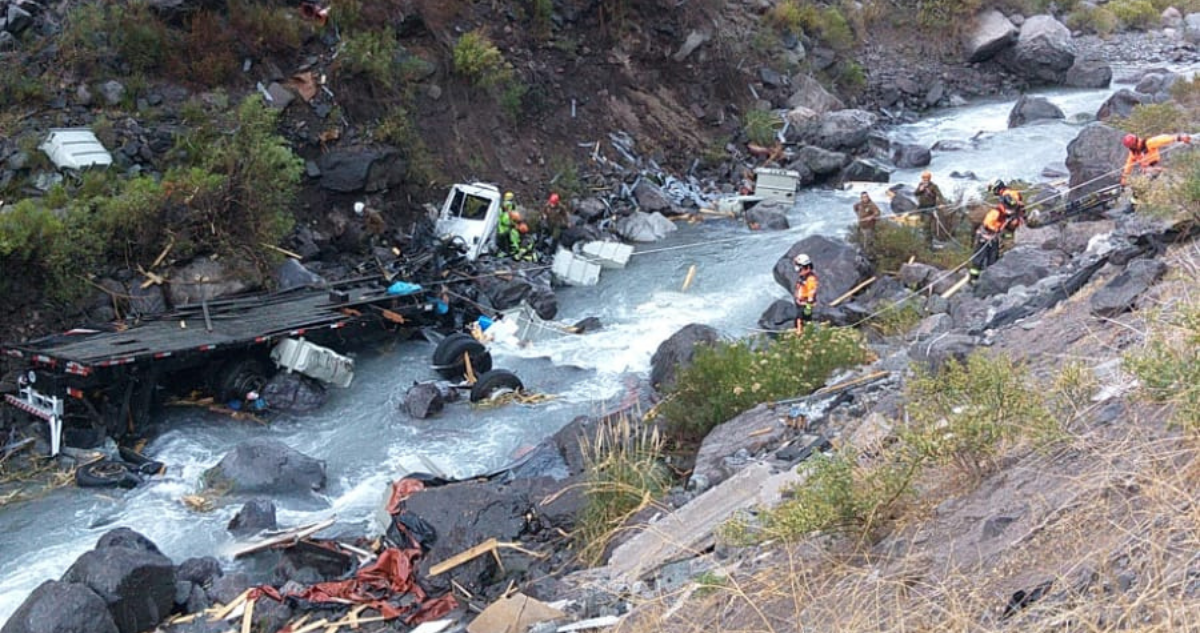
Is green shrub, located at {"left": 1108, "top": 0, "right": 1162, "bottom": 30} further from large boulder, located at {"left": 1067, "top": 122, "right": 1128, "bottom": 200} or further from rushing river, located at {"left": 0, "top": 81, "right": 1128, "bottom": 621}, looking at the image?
large boulder, located at {"left": 1067, "top": 122, "right": 1128, "bottom": 200}

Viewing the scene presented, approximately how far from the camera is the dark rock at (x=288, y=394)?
13.9 metres

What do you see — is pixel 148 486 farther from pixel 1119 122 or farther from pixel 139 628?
pixel 1119 122

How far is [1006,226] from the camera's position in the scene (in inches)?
634

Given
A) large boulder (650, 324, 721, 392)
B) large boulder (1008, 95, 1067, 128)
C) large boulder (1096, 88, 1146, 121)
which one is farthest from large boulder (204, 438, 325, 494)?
large boulder (1008, 95, 1067, 128)

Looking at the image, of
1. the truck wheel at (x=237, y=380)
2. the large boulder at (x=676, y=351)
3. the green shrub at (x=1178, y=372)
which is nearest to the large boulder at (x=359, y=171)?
the truck wheel at (x=237, y=380)

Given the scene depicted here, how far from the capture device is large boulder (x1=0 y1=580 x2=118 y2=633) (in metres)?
8.58

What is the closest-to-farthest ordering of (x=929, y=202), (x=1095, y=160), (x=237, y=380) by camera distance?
(x=237, y=380) < (x=1095, y=160) < (x=929, y=202)

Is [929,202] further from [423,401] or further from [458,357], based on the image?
[423,401]

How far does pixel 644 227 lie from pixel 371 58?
5.70 metres

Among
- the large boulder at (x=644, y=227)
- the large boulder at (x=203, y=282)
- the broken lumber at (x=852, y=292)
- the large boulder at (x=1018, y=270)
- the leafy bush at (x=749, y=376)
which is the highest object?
the large boulder at (x=203, y=282)

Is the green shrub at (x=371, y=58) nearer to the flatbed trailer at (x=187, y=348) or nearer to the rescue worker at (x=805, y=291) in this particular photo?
the flatbed trailer at (x=187, y=348)

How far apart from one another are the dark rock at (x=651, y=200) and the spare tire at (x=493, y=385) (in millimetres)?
8303

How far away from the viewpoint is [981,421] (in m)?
6.32

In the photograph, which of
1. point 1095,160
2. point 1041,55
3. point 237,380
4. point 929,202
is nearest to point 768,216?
point 929,202
